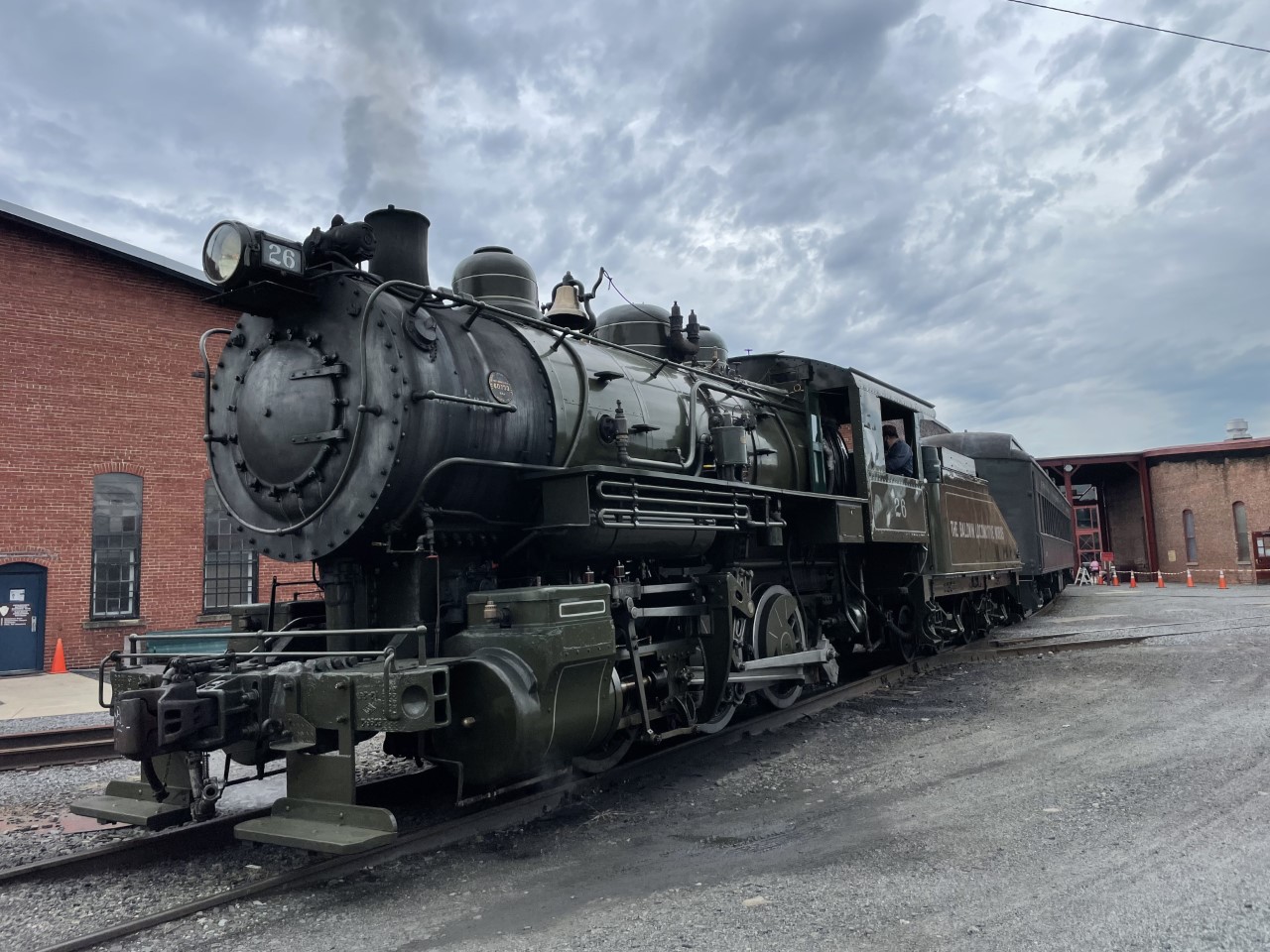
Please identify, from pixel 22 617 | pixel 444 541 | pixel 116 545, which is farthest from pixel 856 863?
pixel 22 617

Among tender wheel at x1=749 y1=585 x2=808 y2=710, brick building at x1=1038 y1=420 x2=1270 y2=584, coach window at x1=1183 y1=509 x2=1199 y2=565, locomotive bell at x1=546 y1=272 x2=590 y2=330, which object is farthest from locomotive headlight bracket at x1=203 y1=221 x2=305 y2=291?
coach window at x1=1183 y1=509 x2=1199 y2=565

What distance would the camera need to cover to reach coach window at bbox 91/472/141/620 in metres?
14.4

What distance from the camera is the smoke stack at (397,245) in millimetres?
5570

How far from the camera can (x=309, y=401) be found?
4.97 metres

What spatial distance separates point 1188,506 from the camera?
33.9 meters

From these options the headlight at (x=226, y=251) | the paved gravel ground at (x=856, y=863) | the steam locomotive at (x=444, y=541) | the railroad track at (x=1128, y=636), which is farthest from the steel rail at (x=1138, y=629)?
the headlight at (x=226, y=251)

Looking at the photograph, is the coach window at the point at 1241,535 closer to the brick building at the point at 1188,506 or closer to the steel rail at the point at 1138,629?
the brick building at the point at 1188,506

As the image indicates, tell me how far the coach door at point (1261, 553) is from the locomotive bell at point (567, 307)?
Answer: 32.5 meters

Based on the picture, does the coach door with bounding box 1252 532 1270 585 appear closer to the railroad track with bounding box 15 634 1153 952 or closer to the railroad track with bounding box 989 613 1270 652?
the railroad track with bounding box 989 613 1270 652

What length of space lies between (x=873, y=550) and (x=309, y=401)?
6.78 metres

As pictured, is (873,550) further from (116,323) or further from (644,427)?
(116,323)

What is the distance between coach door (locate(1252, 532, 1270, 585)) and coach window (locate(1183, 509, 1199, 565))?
7.88 ft

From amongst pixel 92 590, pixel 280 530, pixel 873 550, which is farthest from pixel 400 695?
pixel 92 590

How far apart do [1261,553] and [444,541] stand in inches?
1357
